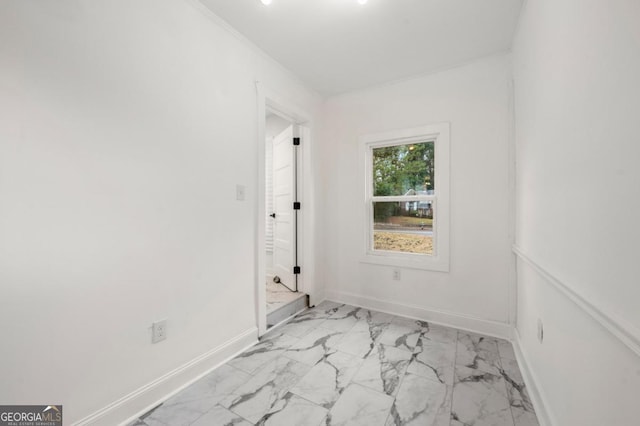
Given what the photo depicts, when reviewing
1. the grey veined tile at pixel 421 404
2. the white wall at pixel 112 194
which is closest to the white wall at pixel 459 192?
the grey veined tile at pixel 421 404

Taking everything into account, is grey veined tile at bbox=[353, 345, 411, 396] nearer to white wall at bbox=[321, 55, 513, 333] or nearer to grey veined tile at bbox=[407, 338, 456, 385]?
grey veined tile at bbox=[407, 338, 456, 385]

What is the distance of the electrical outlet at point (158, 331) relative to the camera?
1.59 m

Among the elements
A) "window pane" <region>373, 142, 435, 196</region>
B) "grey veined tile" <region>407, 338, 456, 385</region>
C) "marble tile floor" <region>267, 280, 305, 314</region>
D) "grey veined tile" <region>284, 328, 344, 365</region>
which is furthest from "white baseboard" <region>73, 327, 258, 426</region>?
"window pane" <region>373, 142, 435, 196</region>

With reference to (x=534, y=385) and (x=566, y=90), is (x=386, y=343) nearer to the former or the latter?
(x=534, y=385)

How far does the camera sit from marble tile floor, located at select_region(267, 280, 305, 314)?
2.77 meters

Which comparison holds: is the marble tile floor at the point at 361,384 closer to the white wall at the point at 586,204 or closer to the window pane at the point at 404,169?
the white wall at the point at 586,204

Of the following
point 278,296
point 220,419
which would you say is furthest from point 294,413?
point 278,296

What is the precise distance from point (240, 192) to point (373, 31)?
5.46ft

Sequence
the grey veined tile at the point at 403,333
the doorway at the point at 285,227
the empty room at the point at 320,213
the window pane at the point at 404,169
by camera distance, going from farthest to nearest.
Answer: the doorway at the point at 285,227
the window pane at the point at 404,169
the grey veined tile at the point at 403,333
the empty room at the point at 320,213

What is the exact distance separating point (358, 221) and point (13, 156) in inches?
107

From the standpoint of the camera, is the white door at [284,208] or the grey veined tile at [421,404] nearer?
the grey veined tile at [421,404]

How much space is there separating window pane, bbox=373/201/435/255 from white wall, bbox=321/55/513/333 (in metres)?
0.22

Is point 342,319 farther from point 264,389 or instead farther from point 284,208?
point 284,208

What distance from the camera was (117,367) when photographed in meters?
1.44
